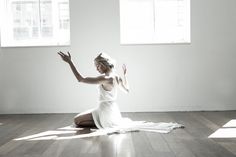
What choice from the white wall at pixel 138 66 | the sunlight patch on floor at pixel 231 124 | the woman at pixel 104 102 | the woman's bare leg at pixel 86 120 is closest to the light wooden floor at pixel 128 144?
the sunlight patch on floor at pixel 231 124

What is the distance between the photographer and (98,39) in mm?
6336

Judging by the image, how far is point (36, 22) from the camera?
21.7 feet

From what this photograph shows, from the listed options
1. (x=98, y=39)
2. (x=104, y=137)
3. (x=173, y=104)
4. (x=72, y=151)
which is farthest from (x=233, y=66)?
(x=72, y=151)

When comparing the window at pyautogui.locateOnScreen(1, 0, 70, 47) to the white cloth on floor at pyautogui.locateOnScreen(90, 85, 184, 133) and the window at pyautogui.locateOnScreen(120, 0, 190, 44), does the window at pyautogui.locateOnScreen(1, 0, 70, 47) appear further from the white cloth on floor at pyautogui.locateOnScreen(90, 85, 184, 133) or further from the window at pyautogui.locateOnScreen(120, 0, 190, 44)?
the white cloth on floor at pyautogui.locateOnScreen(90, 85, 184, 133)

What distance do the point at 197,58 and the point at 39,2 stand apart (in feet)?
9.19

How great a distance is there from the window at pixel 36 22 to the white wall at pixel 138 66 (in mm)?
277

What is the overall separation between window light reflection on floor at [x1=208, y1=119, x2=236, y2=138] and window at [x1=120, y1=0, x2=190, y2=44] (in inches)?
82.9

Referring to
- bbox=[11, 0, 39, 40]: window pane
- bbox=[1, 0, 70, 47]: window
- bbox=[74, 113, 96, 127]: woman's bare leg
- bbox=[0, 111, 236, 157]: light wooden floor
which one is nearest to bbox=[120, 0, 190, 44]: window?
bbox=[1, 0, 70, 47]: window

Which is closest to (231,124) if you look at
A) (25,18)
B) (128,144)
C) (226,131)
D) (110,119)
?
(226,131)

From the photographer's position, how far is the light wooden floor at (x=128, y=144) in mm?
3486

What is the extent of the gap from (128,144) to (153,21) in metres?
3.25

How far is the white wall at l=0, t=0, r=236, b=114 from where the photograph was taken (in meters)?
6.32

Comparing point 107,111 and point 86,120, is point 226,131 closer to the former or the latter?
point 107,111

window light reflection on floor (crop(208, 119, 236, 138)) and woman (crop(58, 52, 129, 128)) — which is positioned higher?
woman (crop(58, 52, 129, 128))
